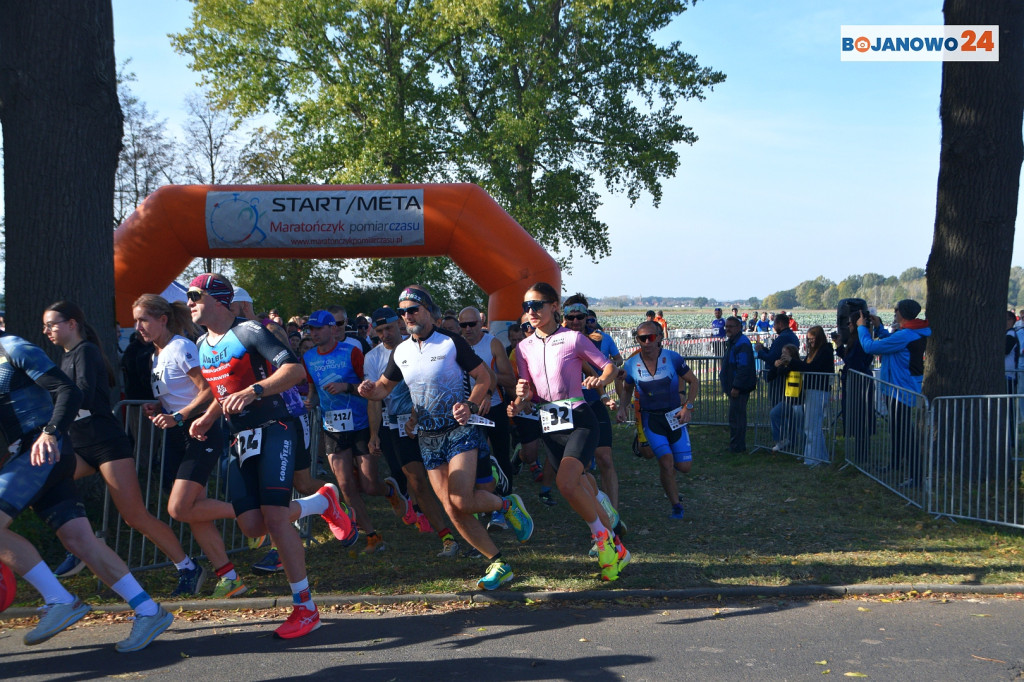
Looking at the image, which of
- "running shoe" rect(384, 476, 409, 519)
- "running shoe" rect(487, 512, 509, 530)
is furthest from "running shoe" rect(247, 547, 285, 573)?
"running shoe" rect(487, 512, 509, 530)

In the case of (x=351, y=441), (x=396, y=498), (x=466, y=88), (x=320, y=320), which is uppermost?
(x=466, y=88)

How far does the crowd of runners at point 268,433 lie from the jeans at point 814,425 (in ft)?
14.7

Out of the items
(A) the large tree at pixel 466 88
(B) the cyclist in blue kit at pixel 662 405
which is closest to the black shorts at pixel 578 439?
(B) the cyclist in blue kit at pixel 662 405

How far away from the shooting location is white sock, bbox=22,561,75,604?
191 inches

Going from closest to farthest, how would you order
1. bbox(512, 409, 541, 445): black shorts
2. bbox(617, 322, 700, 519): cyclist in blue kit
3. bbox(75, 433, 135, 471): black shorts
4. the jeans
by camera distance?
bbox(75, 433, 135, 471): black shorts, bbox(617, 322, 700, 519): cyclist in blue kit, bbox(512, 409, 541, 445): black shorts, the jeans

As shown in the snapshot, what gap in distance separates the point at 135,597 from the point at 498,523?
3519mm

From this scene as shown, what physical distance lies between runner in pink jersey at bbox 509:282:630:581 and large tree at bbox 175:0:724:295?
21.4 meters

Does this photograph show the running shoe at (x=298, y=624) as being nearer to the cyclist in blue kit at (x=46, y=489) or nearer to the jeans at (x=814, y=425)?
the cyclist in blue kit at (x=46, y=489)

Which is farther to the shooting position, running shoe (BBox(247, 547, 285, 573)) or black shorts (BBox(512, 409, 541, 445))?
black shorts (BBox(512, 409, 541, 445))

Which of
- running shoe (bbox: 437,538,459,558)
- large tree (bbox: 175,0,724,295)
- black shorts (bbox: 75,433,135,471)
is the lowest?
running shoe (bbox: 437,538,459,558)

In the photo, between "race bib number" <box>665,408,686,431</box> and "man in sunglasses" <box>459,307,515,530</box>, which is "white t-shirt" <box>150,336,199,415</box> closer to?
"man in sunglasses" <box>459,307,515,530</box>

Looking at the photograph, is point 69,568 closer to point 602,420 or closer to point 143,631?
point 143,631

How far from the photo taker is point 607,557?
6047 mm

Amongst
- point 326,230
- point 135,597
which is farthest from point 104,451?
point 326,230
